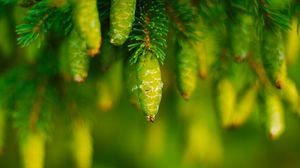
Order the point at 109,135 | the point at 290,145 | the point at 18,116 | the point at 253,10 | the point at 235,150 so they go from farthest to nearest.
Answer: the point at 290,145
the point at 235,150
the point at 109,135
the point at 18,116
the point at 253,10

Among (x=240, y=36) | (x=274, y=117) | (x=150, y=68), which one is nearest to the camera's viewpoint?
(x=150, y=68)

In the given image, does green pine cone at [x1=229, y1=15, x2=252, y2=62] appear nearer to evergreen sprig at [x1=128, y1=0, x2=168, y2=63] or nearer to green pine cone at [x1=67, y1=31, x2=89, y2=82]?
evergreen sprig at [x1=128, y1=0, x2=168, y2=63]

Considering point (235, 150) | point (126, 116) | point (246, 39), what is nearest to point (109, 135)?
point (126, 116)

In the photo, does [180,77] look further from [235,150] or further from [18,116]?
[235,150]

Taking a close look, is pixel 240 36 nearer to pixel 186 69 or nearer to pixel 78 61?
pixel 186 69

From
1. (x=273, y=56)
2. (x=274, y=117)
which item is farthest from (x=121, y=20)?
(x=274, y=117)

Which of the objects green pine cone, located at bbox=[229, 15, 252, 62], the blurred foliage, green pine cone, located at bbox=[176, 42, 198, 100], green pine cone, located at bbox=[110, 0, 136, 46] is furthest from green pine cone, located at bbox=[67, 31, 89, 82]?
green pine cone, located at bbox=[229, 15, 252, 62]
